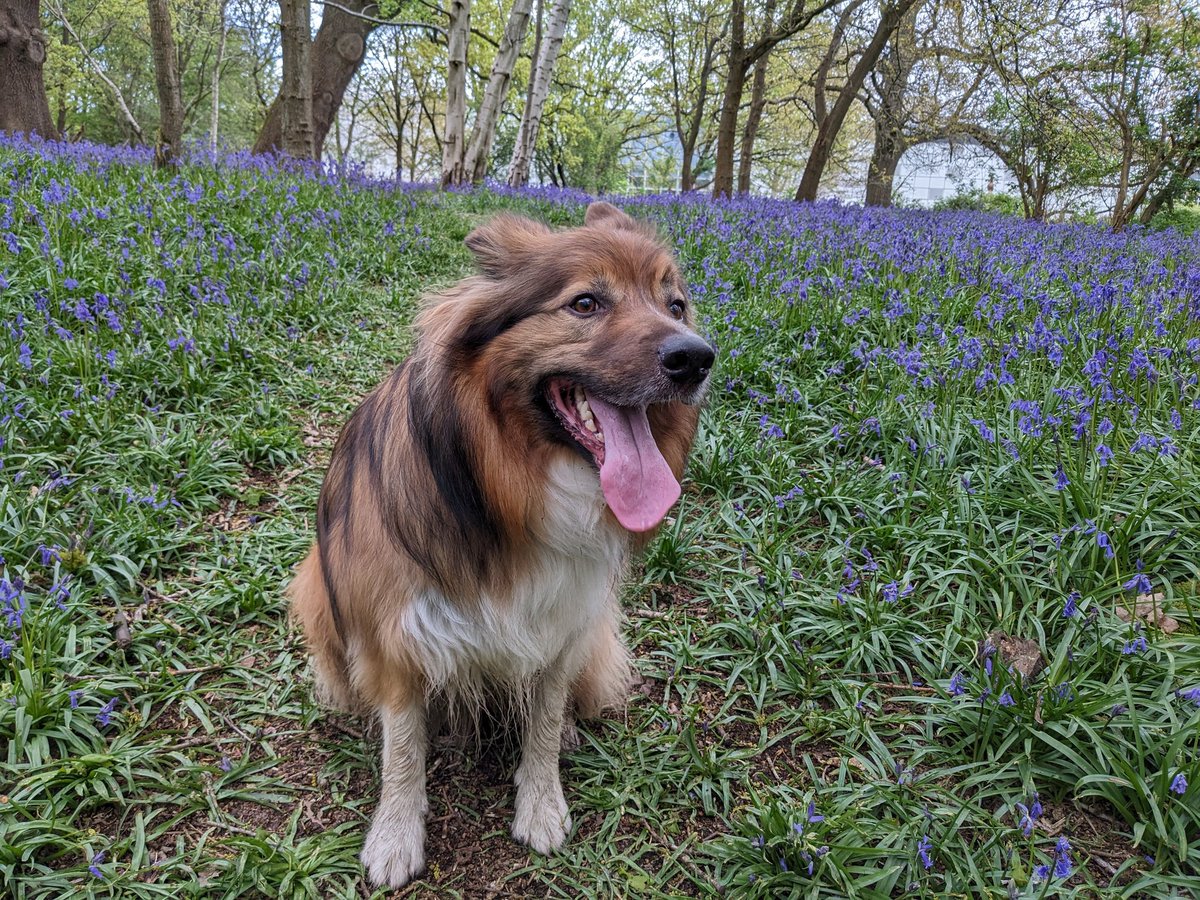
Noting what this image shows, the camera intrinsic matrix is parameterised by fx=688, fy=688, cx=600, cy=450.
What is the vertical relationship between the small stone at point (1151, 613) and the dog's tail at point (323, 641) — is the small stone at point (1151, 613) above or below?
above

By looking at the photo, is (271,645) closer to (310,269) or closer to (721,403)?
(721,403)

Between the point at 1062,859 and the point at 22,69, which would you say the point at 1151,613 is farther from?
the point at 22,69

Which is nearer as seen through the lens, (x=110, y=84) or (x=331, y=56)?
(x=331, y=56)

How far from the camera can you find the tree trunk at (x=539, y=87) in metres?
14.2

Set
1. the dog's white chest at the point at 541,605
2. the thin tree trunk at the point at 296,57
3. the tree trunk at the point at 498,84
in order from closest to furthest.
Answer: the dog's white chest at the point at 541,605
the thin tree trunk at the point at 296,57
the tree trunk at the point at 498,84

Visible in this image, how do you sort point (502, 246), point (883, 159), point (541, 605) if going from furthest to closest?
point (883, 159)
point (502, 246)
point (541, 605)

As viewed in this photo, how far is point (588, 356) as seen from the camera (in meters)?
2.07

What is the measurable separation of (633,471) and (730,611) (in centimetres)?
169

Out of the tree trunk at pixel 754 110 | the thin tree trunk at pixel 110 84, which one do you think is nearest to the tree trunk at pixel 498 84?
the thin tree trunk at pixel 110 84

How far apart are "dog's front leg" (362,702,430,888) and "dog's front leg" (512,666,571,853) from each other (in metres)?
0.37

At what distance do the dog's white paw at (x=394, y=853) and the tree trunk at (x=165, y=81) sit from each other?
8618 millimetres

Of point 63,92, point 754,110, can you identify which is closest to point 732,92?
point 754,110

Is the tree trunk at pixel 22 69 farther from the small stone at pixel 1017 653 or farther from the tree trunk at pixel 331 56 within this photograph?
the small stone at pixel 1017 653

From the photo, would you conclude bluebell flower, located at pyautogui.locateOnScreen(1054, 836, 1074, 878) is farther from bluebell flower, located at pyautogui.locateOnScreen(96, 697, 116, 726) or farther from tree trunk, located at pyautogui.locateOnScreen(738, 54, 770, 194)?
tree trunk, located at pyautogui.locateOnScreen(738, 54, 770, 194)
